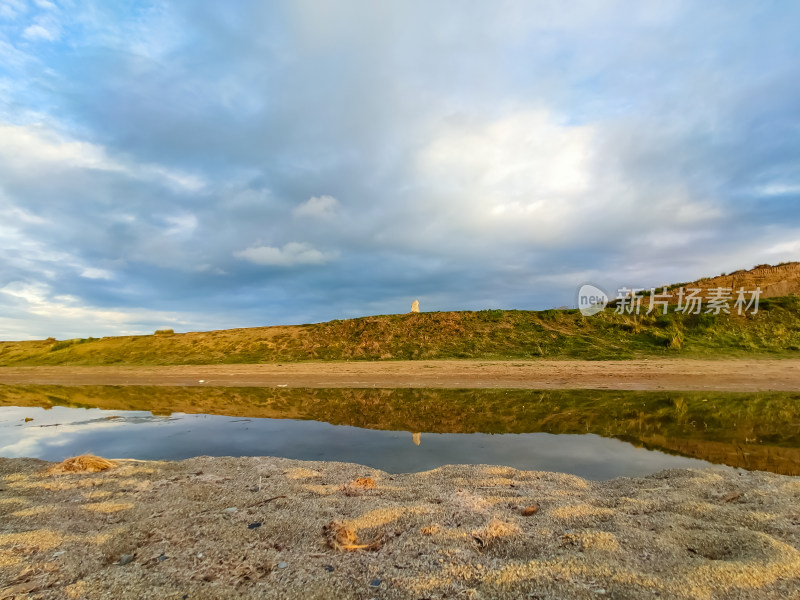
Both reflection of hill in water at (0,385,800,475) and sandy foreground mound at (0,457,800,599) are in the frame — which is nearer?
sandy foreground mound at (0,457,800,599)

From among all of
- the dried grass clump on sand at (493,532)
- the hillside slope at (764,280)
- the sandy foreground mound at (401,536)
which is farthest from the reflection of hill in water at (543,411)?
the hillside slope at (764,280)

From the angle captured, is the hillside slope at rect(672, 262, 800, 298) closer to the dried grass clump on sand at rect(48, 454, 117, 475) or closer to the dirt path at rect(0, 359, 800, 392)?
the dirt path at rect(0, 359, 800, 392)

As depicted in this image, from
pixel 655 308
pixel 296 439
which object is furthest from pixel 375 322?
pixel 296 439

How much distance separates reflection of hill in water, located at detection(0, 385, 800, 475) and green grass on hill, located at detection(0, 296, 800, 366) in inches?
389

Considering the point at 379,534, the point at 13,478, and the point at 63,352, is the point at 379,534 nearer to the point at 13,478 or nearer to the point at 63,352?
the point at 13,478

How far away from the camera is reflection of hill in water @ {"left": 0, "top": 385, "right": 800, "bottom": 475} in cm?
854

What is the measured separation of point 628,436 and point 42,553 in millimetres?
9833

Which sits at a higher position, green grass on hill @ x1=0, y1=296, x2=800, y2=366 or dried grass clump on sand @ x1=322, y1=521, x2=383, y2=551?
green grass on hill @ x1=0, y1=296, x2=800, y2=366

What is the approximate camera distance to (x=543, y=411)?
1232cm

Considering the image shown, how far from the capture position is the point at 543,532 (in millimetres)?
4270

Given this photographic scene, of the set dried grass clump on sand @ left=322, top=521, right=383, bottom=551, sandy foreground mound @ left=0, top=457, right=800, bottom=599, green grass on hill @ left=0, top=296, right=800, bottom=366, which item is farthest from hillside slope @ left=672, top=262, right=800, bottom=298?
dried grass clump on sand @ left=322, top=521, right=383, bottom=551

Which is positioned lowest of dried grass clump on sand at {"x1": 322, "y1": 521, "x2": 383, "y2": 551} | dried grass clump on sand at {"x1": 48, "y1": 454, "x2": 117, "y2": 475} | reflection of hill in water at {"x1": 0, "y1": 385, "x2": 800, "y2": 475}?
reflection of hill in water at {"x1": 0, "y1": 385, "x2": 800, "y2": 475}

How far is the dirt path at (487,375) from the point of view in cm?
1694

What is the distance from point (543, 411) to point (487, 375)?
722 cm
